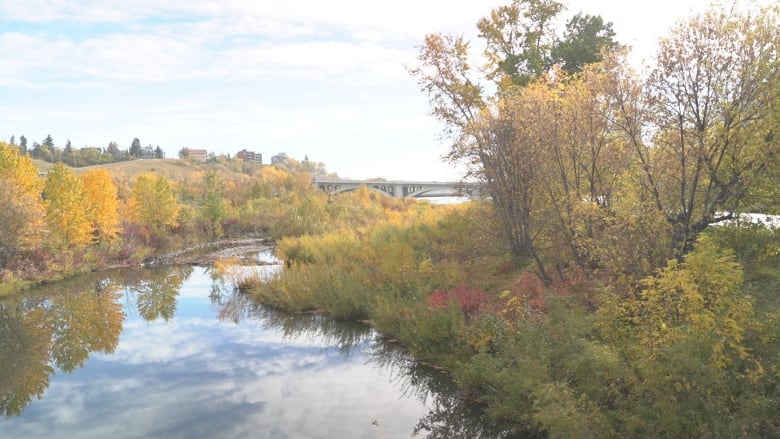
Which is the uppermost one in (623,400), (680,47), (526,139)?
(680,47)

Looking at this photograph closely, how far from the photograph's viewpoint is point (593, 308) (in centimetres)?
1119

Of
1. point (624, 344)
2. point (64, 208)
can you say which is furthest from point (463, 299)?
point (64, 208)

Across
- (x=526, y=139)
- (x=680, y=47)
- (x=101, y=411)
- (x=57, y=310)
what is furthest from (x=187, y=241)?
(x=680, y=47)

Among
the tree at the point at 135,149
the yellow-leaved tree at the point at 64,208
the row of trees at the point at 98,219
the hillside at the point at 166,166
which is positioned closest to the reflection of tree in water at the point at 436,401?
the row of trees at the point at 98,219

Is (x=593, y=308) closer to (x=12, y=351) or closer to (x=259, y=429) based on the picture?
(x=259, y=429)

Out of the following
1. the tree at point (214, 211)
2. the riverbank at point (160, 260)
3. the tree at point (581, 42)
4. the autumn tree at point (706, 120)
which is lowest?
the riverbank at point (160, 260)

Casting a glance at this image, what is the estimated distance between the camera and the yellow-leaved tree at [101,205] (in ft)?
108

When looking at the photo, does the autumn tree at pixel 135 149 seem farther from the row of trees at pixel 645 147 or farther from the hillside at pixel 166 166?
the row of trees at pixel 645 147

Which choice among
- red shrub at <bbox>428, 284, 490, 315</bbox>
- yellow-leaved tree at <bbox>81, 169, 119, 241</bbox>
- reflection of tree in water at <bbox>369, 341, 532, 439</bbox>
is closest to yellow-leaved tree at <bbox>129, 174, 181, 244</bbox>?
yellow-leaved tree at <bbox>81, 169, 119, 241</bbox>

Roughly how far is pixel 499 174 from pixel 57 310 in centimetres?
1880

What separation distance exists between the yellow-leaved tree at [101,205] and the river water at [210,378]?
1324 centimetres

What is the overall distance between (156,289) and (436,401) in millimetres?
19229

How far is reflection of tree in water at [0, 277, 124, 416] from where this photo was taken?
13077 mm

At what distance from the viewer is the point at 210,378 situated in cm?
1305
